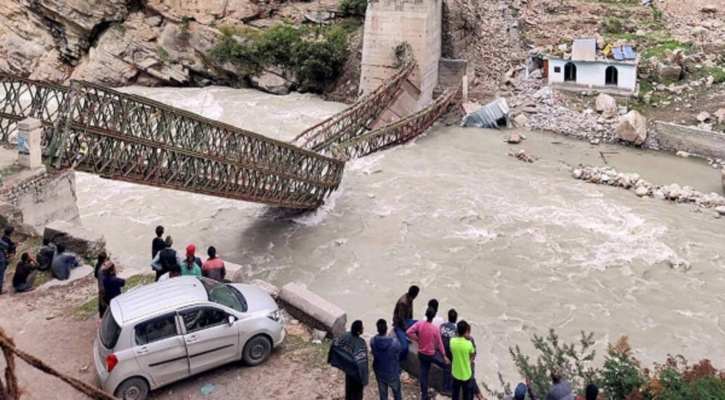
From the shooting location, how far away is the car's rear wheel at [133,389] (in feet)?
28.0

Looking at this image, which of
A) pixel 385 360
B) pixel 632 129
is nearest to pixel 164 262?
pixel 385 360

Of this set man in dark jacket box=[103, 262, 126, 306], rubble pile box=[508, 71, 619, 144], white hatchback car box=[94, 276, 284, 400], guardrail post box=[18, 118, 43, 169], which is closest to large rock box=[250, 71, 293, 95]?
rubble pile box=[508, 71, 619, 144]

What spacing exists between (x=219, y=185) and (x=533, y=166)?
13285 mm

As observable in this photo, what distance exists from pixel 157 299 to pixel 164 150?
753 cm

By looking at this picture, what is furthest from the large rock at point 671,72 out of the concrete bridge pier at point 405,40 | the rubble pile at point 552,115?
the concrete bridge pier at point 405,40

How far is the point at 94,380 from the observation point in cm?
920

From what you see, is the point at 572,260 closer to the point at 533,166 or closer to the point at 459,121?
the point at 533,166

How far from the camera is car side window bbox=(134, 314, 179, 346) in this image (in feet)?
28.1

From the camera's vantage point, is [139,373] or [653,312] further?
[653,312]

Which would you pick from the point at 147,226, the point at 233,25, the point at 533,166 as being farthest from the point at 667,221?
the point at 233,25

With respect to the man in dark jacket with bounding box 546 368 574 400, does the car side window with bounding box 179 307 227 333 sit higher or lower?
higher

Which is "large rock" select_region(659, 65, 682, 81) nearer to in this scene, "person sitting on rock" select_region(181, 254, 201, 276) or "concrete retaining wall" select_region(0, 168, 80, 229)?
"concrete retaining wall" select_region(0, 168, 80, 229)

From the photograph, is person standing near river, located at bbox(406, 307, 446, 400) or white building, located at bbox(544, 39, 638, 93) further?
white building, located at bbox(544, 39, 638, 93)

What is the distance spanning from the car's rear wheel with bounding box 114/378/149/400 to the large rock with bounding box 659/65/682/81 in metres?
29.1
